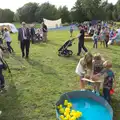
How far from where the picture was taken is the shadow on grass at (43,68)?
7.30 meters

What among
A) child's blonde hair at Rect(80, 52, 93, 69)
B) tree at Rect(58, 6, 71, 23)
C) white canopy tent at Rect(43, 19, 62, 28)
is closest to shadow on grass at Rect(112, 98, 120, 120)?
child's blonde hair at Rect(80, 52, 93, 69)

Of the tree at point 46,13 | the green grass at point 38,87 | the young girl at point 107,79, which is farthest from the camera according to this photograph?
the tree at point 46,13

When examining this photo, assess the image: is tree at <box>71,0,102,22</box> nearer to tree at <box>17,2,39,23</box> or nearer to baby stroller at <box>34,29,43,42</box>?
tree at <box>17,2,39,23</box>

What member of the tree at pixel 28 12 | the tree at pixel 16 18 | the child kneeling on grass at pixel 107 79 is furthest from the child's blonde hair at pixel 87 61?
the tree at pixel 16 18

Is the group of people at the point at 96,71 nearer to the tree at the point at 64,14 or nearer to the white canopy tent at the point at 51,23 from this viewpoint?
the white canopy tent at the point at 51,23

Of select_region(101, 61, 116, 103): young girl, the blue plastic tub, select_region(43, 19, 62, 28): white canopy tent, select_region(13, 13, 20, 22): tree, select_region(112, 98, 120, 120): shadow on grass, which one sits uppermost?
select_region(13, 13, 20, 22): tree

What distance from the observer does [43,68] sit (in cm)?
801

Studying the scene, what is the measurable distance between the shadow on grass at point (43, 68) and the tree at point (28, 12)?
52.7 m

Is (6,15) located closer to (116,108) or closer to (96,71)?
(96,71)


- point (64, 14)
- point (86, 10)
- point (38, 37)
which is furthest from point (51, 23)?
point (64, 14)

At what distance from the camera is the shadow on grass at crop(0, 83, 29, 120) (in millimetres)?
4307

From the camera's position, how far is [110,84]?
4.73m

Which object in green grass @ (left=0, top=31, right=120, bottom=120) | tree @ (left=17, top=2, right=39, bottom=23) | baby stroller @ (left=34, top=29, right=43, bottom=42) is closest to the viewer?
green grass @ (left=0, top=31, right=120, bottom=120)

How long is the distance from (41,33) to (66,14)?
46041 millimetres
